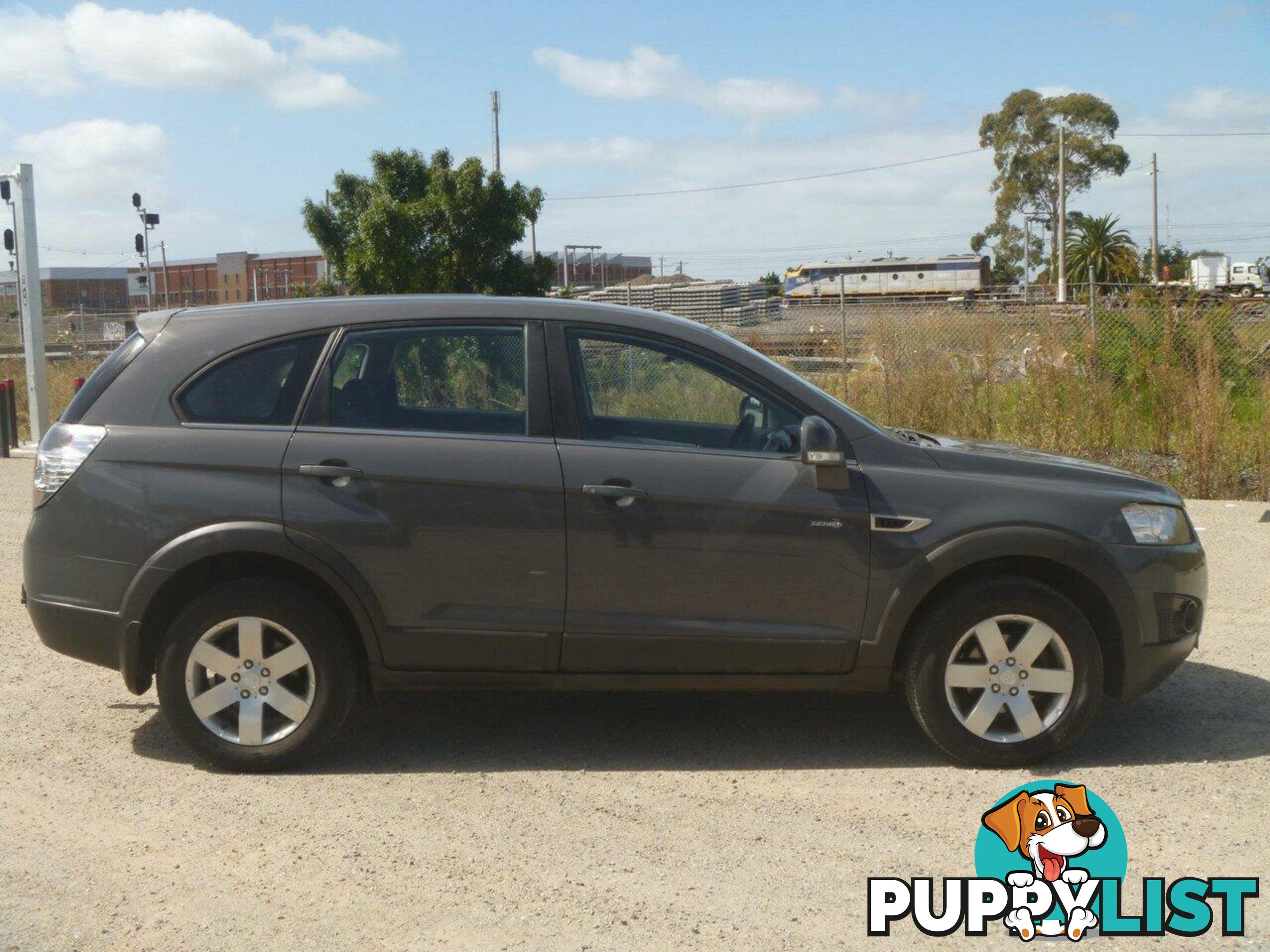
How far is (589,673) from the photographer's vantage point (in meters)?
5.12

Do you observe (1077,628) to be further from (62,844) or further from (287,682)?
(62,844)

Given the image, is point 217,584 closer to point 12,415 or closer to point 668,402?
point 668,402

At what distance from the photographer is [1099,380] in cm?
1337

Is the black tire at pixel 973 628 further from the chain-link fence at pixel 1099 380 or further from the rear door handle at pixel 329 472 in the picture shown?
the chain-link fence at pixel 1099 380

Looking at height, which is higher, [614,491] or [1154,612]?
[614,491]

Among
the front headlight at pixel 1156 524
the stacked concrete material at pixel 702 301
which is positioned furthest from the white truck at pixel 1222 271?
the front headlight at pixel 1156 524

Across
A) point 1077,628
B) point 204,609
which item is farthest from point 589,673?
point 1077,628

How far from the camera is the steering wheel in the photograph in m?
5.22

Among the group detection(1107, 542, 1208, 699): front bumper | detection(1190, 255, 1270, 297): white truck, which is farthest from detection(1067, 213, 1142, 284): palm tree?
detection(1107, 542, 1208, 699): front bumper

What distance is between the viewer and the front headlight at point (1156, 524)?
5207 millimetres

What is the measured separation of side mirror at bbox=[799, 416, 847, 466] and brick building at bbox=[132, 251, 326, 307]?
33.6m

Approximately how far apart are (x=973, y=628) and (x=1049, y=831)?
2.72 ft

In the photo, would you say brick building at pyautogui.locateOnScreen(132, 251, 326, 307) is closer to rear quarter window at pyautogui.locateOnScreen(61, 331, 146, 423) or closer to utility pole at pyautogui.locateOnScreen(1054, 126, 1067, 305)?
utility pole at pyautogui.locateOnScreen(1054, 126, 1067, 305)
